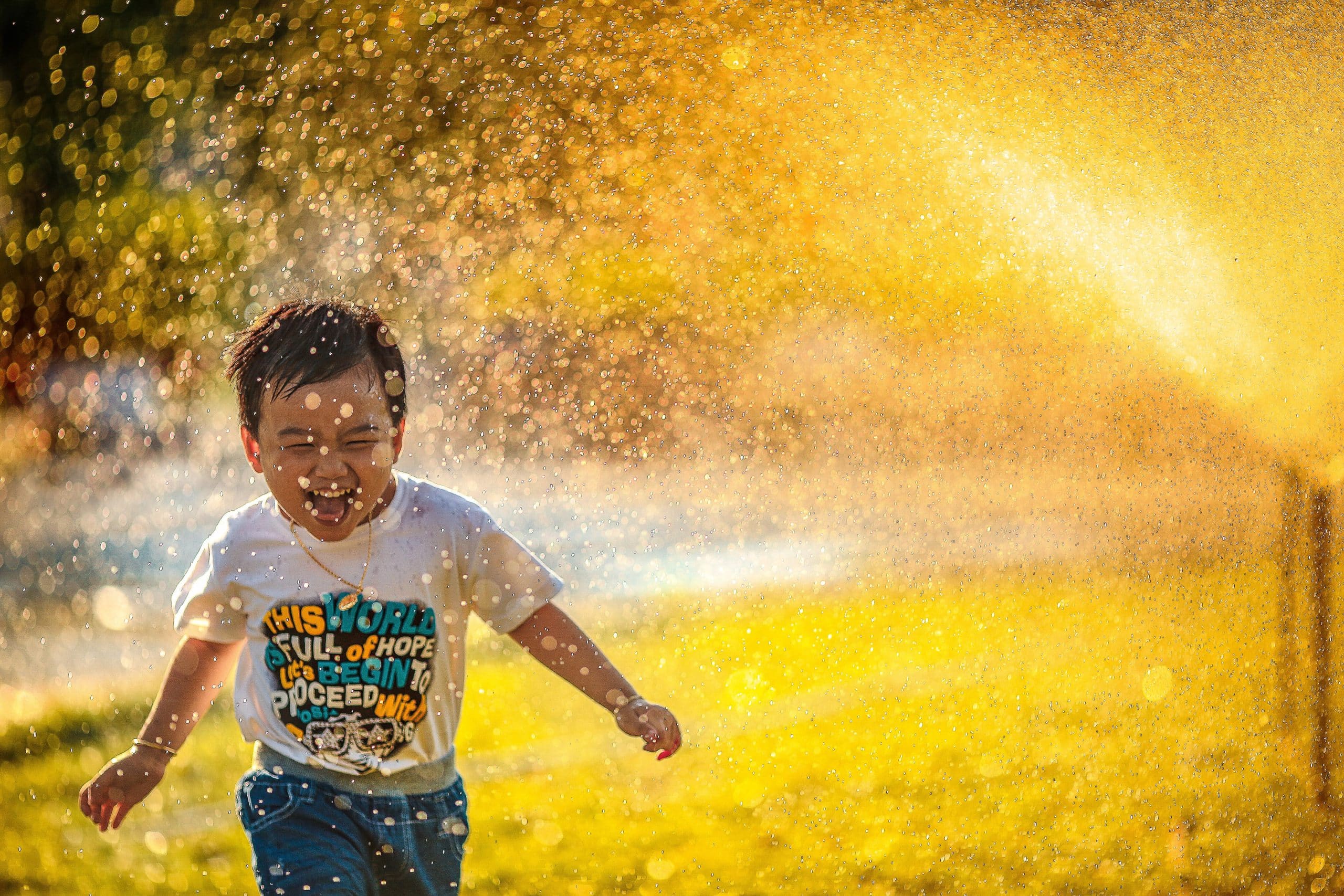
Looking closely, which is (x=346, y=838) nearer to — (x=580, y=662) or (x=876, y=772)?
(x=580, y=662)

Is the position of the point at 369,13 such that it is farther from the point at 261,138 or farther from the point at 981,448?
the point at 981,448

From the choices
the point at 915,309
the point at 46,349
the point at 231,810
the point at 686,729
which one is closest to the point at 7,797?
the point at 231,810

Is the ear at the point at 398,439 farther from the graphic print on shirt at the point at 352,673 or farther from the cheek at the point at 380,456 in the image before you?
the graphic print on shirt at the point at 352,673

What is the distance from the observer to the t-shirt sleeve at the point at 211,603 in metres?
1.96

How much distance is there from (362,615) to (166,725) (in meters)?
0.41

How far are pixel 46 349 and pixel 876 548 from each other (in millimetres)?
2258

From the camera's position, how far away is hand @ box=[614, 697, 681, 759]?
1877 millimetres

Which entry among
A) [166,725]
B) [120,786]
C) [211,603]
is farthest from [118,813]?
[211,603]

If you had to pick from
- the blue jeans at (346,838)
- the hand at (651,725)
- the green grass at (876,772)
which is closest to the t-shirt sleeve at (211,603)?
the blue jeans at (346,838)

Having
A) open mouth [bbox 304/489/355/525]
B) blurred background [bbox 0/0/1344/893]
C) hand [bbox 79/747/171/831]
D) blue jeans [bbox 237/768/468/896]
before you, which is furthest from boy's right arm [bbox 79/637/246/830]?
blurred background [bbox 0/0/1344/893]

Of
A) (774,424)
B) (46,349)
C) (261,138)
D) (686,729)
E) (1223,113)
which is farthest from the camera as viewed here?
(686,729)

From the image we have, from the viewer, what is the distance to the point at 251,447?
1.90 meters

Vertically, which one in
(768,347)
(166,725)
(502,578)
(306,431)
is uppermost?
(768,347)

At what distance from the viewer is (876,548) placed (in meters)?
3.78
